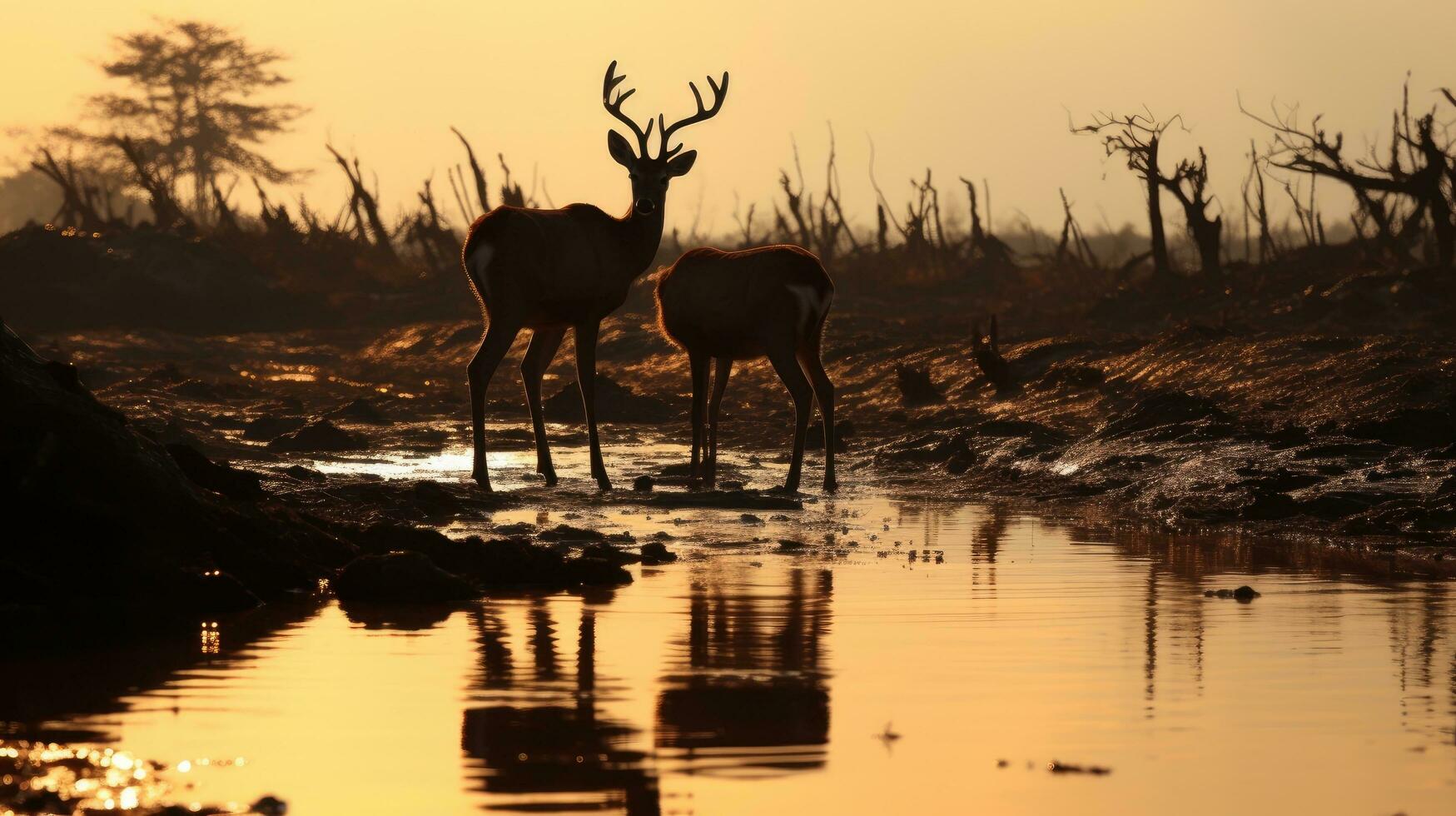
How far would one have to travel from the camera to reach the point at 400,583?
923 centimetres

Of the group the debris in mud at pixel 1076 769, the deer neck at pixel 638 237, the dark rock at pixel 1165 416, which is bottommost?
the debris in mud at pixel 1076 769

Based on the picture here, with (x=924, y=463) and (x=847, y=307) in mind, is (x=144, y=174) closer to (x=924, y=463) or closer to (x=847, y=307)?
(x=847, y=307)

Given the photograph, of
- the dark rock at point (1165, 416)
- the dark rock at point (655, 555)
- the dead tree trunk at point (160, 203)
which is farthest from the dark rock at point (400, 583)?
the dead tree trunk at point (160, 203)

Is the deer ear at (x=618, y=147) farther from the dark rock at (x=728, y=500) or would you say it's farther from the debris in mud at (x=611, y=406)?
the debris in mud at (x=611, y=406)

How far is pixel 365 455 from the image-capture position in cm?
1828

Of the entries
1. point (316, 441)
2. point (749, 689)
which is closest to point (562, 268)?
point (316, 441)

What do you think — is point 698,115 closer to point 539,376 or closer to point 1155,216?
point 539,376

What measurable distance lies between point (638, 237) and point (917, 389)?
6950 mm

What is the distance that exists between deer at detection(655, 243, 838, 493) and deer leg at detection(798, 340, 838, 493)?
19 mm

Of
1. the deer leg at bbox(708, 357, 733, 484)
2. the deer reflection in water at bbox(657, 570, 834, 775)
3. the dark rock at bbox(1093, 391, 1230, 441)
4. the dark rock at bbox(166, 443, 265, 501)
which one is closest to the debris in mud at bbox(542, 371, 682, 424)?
the deer leg at bbox(708, 357, 733, 484)

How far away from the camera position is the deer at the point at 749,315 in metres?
15.0

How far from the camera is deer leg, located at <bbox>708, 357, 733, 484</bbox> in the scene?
15.0 m

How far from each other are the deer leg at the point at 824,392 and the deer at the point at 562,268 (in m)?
1.52

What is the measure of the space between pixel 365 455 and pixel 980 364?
6973 millimetres
